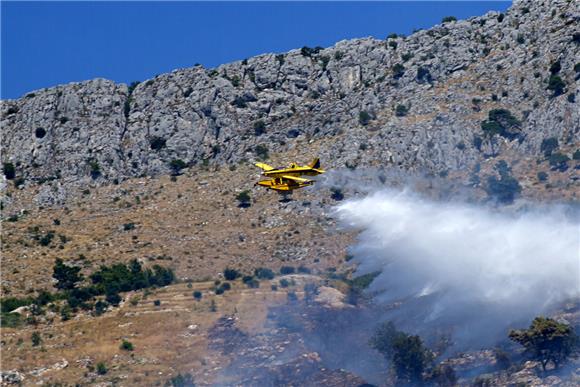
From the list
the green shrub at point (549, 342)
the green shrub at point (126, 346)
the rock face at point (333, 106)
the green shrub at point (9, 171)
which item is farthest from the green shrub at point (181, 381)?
the green shrub at point (9, 171)

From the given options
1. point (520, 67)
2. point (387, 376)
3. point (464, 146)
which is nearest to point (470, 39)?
point (520, 67)

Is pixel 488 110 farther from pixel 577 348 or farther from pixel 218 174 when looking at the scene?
pixel 577 348

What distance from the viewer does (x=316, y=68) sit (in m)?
159

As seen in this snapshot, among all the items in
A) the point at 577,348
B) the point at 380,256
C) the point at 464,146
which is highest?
the point at 464,146

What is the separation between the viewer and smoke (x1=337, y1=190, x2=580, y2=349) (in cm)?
10981

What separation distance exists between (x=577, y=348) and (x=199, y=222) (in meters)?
50.3

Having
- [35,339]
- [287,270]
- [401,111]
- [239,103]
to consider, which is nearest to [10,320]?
[35,339]

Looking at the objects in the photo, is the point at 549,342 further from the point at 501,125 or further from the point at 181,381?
the point at 501,125

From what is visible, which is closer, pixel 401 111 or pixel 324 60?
pixel 401 111

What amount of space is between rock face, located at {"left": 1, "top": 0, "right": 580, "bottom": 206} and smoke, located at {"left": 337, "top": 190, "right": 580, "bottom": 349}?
A: 7040 mm

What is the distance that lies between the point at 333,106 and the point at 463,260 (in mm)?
33522

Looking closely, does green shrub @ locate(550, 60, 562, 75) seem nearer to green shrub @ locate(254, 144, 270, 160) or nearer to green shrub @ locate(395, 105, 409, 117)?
green shrub @ locate(395, 105, 409, 117)

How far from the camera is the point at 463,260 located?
12512 cm

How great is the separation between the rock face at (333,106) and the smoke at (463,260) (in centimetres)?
704
